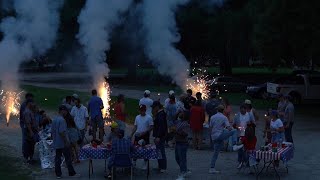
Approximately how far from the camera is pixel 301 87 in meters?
32.7

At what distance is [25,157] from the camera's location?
15820 millimetres

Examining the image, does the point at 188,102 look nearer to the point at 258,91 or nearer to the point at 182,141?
the point at 182,141

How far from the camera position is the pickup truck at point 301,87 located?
32.7m

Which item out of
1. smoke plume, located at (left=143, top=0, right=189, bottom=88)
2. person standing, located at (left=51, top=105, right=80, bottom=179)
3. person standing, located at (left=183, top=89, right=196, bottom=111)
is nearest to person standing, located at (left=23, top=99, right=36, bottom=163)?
person standing, located at (left=51, top=105, right=80, bottom=179)

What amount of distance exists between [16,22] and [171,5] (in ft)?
21.1

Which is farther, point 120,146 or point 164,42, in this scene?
point 164,42

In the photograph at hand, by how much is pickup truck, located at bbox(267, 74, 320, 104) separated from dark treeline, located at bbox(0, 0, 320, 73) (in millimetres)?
1077

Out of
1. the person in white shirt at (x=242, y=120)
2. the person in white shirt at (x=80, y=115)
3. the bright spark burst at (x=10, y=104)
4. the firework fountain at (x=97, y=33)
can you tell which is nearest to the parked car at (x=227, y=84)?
the bright spark burst at (x=10, y=104)

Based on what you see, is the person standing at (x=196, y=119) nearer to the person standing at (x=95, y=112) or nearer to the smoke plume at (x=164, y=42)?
the person standing at (x=95, y=112)

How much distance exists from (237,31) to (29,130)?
97.7 ft

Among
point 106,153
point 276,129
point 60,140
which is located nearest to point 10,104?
point 60,140

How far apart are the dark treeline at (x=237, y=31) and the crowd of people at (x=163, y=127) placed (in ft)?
29.4

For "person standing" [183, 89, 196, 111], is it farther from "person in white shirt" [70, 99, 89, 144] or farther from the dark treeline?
the dark treeline

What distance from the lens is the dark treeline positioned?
2670 centimetres
